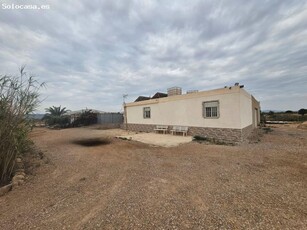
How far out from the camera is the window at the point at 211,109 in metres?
9.98

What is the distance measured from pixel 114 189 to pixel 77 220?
1.13m

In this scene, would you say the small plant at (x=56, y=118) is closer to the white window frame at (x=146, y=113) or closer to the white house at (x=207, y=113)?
the white window frame at (x=146, y=113)

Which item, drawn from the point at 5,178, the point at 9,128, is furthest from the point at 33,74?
the point at 5,178

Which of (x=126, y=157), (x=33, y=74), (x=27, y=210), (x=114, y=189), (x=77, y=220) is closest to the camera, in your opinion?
(x=77, y=220)

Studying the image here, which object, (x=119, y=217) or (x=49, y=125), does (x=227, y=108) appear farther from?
(x=49, y=125)

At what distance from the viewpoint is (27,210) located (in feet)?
9.75

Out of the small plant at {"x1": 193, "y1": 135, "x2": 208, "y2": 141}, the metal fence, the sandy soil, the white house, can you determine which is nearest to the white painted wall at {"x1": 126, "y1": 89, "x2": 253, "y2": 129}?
the white house

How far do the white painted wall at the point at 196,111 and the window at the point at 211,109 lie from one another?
195mm

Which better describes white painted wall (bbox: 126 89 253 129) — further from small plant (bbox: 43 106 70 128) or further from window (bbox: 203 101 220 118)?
small plant (bbox: 43 106 70 128)

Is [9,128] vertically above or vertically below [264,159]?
above

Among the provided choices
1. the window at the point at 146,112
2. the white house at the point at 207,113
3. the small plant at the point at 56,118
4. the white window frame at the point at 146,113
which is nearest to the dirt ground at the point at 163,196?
the white house at the point at 207,113

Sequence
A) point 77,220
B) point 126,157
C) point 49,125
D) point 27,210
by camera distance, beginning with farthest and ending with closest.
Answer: point 49,125 → point 126,157 → point 27,210 → point 77,220

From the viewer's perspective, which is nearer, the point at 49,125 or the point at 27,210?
the point at 27,210

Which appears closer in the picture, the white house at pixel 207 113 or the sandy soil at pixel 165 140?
the sandy soil at pixel 165 140
